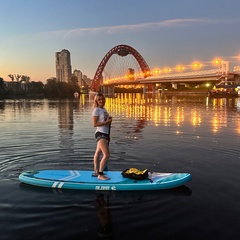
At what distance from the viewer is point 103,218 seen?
19.1 ft

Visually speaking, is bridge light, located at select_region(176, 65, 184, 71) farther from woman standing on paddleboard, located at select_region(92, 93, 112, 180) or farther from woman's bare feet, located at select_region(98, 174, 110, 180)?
woman's bare feet, located at select_region(98, 174, 110, 180)

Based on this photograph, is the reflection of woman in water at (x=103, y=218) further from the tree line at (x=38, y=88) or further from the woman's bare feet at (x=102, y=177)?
the tree line at (x=38, y=88)

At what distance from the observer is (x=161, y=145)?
44.2 feet

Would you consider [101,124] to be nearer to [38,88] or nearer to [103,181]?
[103,181]

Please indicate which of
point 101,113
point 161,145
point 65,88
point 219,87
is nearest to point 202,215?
point 101,113

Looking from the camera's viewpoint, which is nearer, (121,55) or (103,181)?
(103,181)

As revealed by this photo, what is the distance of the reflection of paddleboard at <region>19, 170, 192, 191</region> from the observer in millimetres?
7293

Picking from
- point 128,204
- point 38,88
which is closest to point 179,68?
point 38,88

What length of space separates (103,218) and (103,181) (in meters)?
1.70

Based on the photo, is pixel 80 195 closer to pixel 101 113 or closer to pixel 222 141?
pixel 101 113

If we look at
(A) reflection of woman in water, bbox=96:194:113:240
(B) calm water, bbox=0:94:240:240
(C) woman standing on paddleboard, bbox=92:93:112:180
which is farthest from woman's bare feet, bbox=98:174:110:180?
(A) reflection of woman in water, bbox=96:194:113:240

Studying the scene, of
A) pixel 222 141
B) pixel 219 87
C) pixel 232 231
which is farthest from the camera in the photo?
pixel 219 87

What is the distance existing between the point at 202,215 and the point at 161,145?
7.55 metres

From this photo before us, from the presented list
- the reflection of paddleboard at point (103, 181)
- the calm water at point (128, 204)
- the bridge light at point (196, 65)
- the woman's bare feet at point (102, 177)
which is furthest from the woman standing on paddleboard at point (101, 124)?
the bridge light at point (196, 65)
